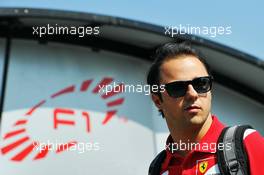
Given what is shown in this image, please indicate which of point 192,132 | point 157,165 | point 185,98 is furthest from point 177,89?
point 157,165

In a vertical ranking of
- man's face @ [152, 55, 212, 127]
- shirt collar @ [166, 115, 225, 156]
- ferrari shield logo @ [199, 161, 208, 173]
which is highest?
man's face @ [152, 55, 212, 127]

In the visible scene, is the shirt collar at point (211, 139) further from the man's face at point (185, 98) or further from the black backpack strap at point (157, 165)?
the black backpack strap at point (157, 165)

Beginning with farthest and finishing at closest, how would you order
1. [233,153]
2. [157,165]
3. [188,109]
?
[157,165] → [188,109] → [233,153]

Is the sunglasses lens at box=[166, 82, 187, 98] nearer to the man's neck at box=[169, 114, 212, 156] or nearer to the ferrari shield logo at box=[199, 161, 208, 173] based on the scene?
the man's neck at box=[169, 114, 212, 156]

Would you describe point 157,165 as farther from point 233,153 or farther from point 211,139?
point 233,153

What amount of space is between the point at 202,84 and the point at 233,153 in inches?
14.6

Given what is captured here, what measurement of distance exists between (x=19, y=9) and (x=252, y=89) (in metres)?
4.14

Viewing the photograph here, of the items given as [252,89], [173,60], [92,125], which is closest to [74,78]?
[92,125]

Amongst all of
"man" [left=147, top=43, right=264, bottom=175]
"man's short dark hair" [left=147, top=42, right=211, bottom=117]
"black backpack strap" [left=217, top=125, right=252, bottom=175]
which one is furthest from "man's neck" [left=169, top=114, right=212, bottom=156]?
"man's short dark hair" [left=147, top=42, right=211, bottom=117]

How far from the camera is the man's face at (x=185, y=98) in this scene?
2256 millimetres

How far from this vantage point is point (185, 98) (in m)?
2.33

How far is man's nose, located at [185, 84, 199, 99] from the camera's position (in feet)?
7.54

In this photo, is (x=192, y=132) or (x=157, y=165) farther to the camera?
(x=157, y=165)

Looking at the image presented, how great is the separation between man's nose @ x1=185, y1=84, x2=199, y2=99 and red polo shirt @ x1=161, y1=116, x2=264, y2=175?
0.16m
